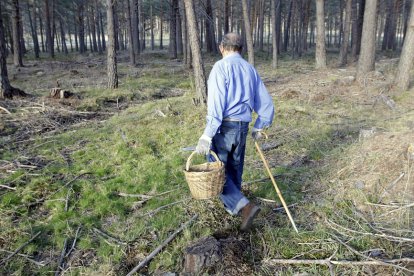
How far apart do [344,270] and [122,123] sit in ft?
22.4

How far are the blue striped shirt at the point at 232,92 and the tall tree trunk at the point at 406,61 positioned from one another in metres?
8.25

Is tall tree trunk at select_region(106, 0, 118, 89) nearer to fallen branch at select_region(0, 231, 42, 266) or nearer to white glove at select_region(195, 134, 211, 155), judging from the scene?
fallen branch at select_region(0, 231, 42, 266)

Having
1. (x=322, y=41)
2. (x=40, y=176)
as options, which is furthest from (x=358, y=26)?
(x=40, y=176)

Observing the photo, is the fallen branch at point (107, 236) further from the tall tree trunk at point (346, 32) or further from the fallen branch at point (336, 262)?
the tall tree trunk at point (346, 32)

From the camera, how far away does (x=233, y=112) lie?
376 centimetres

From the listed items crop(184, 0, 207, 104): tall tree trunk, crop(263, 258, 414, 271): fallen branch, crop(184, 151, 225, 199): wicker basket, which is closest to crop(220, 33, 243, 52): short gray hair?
crop(184, 151, 225, 199): wicker basket

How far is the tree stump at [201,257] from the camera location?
3.33 m

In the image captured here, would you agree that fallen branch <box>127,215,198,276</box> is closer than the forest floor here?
Yes

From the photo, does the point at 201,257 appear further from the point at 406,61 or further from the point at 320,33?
the point at 320,33

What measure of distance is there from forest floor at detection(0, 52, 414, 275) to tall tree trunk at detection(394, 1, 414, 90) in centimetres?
123

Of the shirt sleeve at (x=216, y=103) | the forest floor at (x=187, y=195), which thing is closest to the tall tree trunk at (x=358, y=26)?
the forest floor at (x=187, y=195)

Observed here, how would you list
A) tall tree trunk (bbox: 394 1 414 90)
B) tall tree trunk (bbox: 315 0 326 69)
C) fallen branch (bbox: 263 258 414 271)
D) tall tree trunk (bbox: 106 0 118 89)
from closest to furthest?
fallen branch (bbox: 263 258 414 271), tall tree trunk (bbox: 394 1 414 90), tall tree trunk (bbox: 106 0 118 89), tall tree trunk (bbox: 315 0 326 69)

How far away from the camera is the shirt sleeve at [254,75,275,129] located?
3979 millimetres

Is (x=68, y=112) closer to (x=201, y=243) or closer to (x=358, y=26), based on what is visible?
(x=201, y=243)
